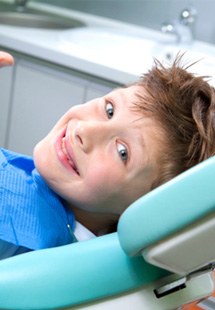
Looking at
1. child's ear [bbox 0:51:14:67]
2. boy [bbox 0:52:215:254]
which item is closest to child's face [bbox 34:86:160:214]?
boy [bbox 0:52:215:254]

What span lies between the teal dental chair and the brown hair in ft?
0.70

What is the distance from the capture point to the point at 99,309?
712 millimetres

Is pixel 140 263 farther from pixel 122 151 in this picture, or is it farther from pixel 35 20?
pixel 35 20

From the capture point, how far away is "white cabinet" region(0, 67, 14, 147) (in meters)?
2.20

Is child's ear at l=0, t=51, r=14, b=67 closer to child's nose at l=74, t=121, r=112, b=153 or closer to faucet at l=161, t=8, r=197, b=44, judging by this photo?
child's nose at l=74, t=121, r=112, b=153

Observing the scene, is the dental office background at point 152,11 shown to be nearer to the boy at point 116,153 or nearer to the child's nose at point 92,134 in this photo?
the boy at point 116,153

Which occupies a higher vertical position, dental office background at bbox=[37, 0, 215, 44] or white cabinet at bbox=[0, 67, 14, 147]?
dental office background at bbox=[37, 0, 215, 44]

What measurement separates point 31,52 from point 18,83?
7.1 inches

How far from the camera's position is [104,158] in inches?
35.4

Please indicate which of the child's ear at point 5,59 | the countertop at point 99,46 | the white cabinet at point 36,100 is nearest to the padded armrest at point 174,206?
the child's ear at point 5,59

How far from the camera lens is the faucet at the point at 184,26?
2.31m

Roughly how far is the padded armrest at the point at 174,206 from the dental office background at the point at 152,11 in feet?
6.19

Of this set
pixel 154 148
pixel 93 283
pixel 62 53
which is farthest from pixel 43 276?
pixel 62 53

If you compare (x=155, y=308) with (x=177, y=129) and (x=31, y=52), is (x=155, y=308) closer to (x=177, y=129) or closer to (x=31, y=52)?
(x=177, y=129)
